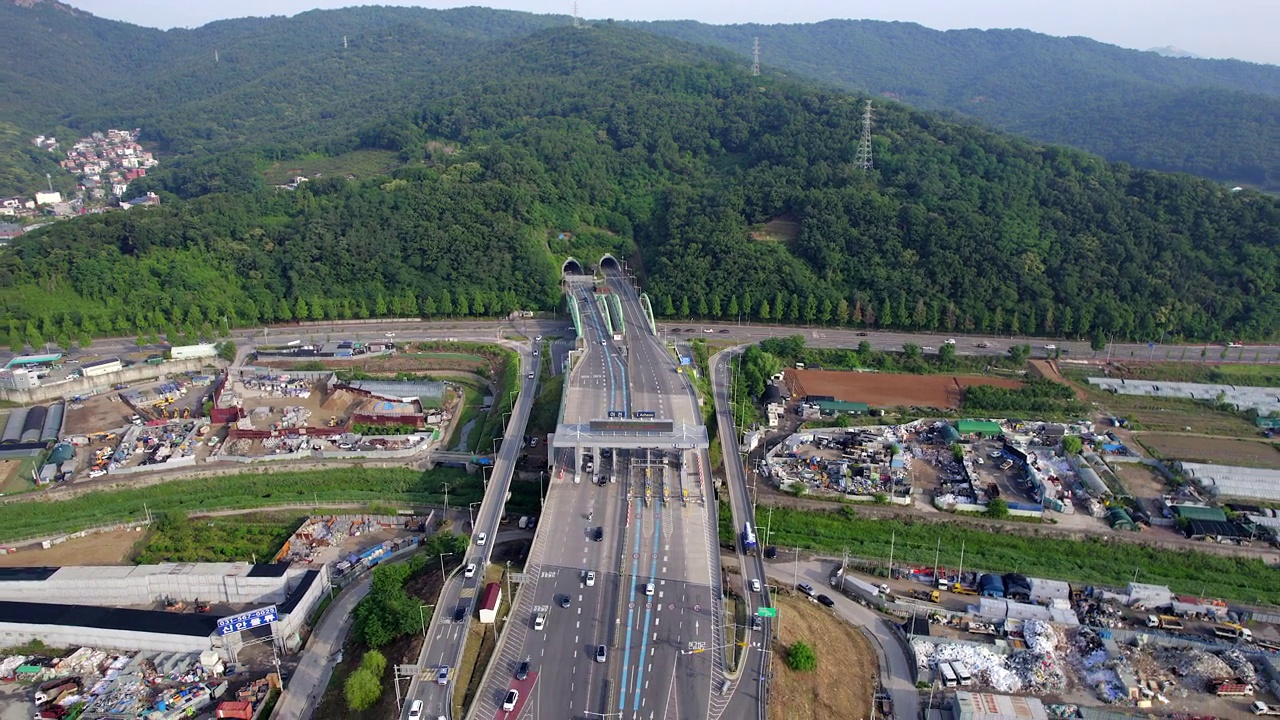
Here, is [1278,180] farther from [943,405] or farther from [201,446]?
[201,446]

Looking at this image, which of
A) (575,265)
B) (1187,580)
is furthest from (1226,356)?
(575,265)

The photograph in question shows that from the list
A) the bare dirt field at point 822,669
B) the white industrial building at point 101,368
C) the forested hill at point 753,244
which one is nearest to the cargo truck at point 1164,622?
the bare dirt field at point 822,669

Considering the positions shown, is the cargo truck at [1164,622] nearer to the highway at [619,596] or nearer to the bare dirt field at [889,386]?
the highway at [619,596]

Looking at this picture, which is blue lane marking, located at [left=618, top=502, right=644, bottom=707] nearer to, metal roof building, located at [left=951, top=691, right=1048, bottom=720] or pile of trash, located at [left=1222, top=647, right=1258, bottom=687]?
metal roof building, located at [left=951, top=691, right=1048, bottom=720]

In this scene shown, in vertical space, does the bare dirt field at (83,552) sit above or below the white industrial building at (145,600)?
below

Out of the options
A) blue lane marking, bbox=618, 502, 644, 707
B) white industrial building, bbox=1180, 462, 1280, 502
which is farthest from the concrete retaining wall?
white industrial building, bbox=1180, 462, 1280, 502
